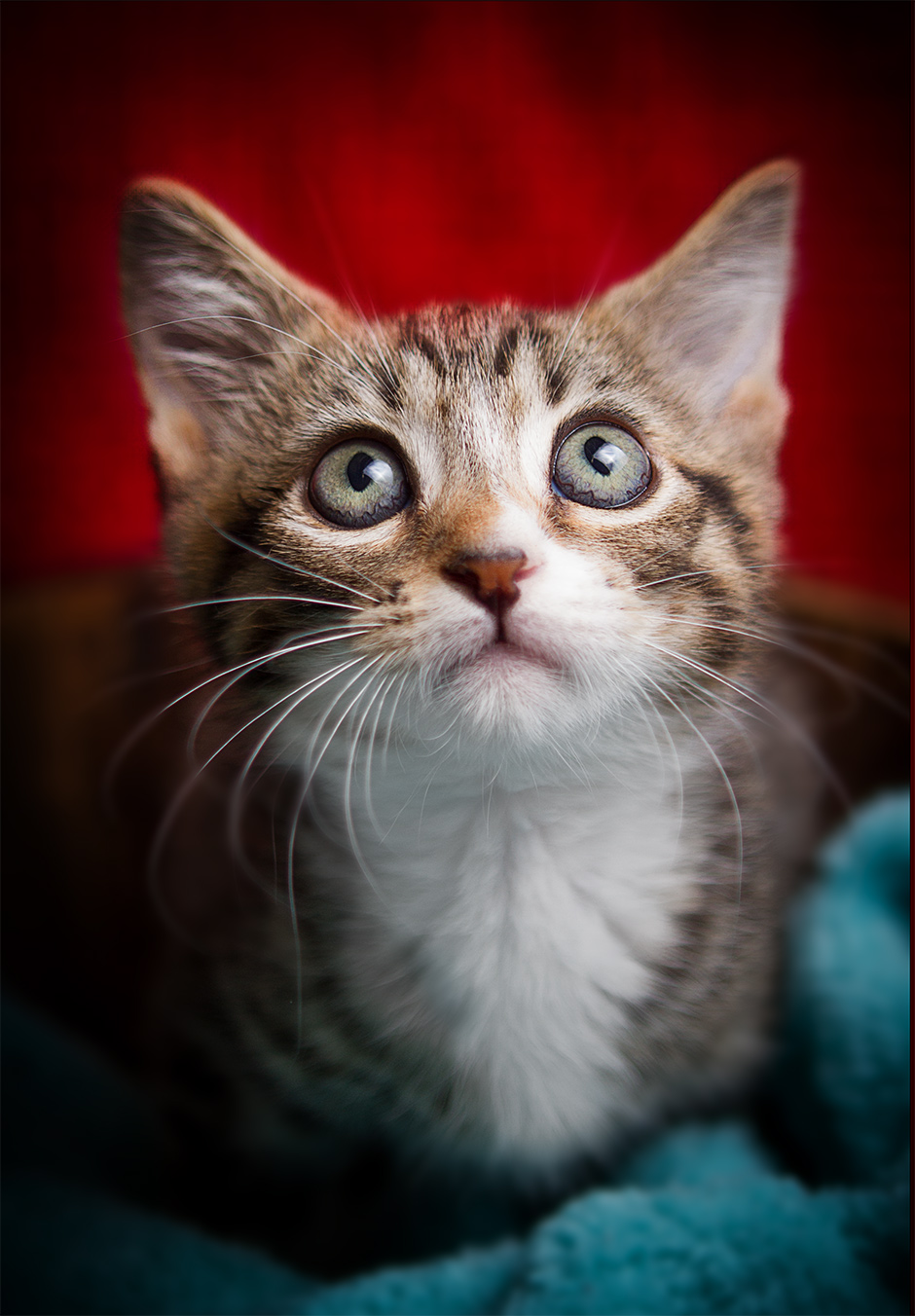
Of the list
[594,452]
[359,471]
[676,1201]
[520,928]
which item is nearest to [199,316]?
[359,471]

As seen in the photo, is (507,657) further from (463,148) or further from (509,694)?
(463,148)

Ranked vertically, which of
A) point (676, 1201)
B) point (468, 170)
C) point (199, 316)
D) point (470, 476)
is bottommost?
point (676, 1201)

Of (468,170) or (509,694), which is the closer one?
(509,694)

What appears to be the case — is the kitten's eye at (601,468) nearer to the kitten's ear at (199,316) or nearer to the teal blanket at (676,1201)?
the kitten's ear at (199,316)

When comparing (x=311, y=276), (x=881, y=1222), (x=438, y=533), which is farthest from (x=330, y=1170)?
(x=311, y=276)

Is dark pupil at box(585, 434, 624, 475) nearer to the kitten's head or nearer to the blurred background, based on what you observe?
the kitten's head

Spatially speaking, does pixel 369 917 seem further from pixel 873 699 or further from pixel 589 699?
pixel 873 699

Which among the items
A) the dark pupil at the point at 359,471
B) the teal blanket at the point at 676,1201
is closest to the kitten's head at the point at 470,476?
the dark pupil at the point at 359,471
